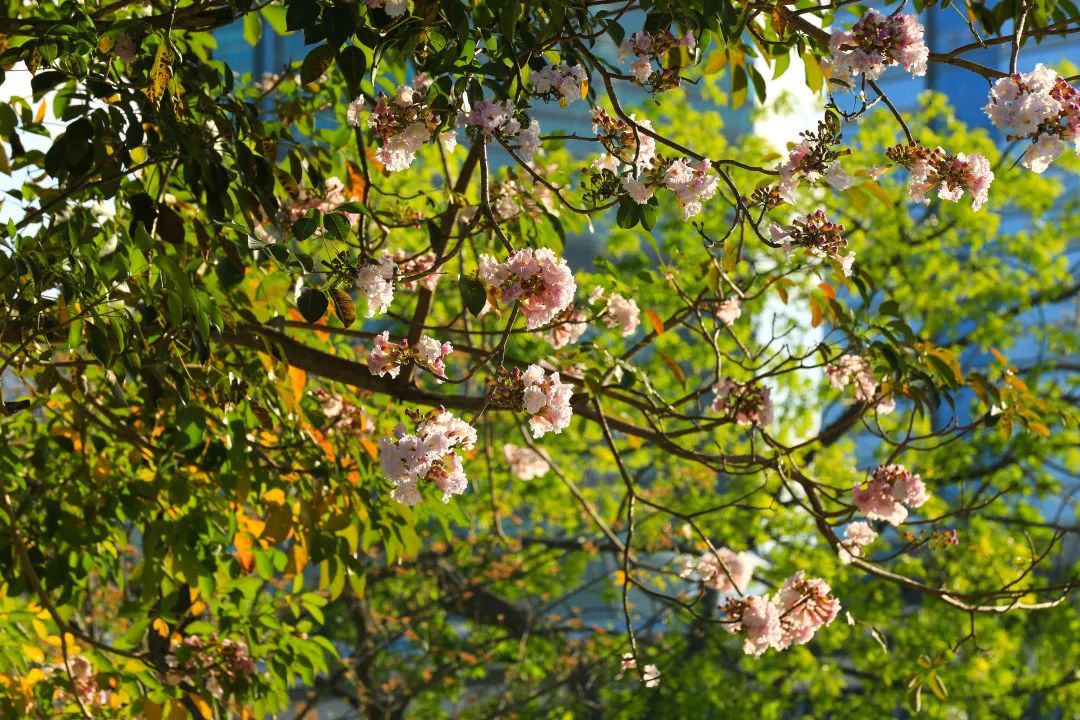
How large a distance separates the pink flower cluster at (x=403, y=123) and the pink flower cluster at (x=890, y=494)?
1.11 meters

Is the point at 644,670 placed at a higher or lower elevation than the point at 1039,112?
lower

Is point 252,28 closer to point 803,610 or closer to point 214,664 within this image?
point 214,664

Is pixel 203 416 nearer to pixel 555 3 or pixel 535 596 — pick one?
pixel 555 3

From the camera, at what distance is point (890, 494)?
90.2 inches

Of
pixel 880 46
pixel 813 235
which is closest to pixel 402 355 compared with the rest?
pixel 813 235

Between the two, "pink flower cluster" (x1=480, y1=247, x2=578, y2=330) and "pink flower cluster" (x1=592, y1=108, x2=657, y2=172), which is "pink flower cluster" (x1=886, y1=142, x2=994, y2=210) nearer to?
"pink flower cluster" (x1=592, y1=108, x2=657, y2=172)

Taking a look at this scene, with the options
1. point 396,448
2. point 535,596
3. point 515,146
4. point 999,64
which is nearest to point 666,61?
point 515,146

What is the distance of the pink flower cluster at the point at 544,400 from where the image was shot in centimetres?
157

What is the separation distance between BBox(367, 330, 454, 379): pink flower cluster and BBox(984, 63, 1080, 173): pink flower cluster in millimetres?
745

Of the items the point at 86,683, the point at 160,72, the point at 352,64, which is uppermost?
the point at 160,72

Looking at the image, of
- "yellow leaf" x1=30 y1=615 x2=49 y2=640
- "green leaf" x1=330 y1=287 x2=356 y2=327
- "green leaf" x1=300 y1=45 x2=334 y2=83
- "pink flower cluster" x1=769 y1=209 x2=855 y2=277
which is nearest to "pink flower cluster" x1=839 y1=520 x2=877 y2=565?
"pink flower cluster" x1=769 y1=209 x2=855 y2=277

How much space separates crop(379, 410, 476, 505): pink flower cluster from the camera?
5.09ft

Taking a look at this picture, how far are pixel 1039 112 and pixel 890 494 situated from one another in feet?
3.13

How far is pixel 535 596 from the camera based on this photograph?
7.04 m
